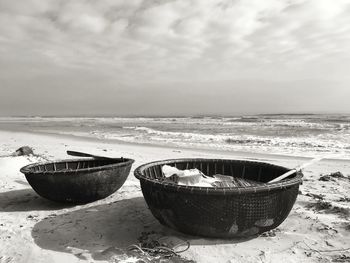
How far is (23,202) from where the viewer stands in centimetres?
530

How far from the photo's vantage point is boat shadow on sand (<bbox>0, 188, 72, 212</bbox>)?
16.4 feet

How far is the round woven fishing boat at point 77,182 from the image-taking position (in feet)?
15.2

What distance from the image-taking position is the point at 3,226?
4.19 metres

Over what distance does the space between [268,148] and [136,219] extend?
397 inches

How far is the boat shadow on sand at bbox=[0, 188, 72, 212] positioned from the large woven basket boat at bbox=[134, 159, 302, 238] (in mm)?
2175

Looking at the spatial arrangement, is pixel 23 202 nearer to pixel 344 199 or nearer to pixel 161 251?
pixel 161 251

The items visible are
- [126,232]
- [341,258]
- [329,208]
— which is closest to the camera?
[341,258]

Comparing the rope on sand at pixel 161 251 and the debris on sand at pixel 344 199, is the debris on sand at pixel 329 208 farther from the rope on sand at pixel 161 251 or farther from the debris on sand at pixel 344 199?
the rope on sand at pixel 161 251

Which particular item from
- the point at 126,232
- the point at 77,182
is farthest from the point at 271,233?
the point at 77,182

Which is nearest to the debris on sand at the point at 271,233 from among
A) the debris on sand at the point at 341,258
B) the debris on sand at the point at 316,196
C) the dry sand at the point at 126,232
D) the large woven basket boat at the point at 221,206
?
the dry sand at the point at 126,232

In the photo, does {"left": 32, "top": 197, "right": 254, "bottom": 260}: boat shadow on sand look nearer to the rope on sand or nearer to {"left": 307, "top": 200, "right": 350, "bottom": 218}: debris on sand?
the rope on sand

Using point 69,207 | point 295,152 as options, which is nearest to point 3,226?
point 69,207

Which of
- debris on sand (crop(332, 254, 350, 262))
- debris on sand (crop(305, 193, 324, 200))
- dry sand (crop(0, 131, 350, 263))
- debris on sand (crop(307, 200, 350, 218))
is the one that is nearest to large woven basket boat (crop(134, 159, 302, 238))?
dry sand (crop(0, 131, 350, 263))

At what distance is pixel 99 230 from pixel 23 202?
197cm
